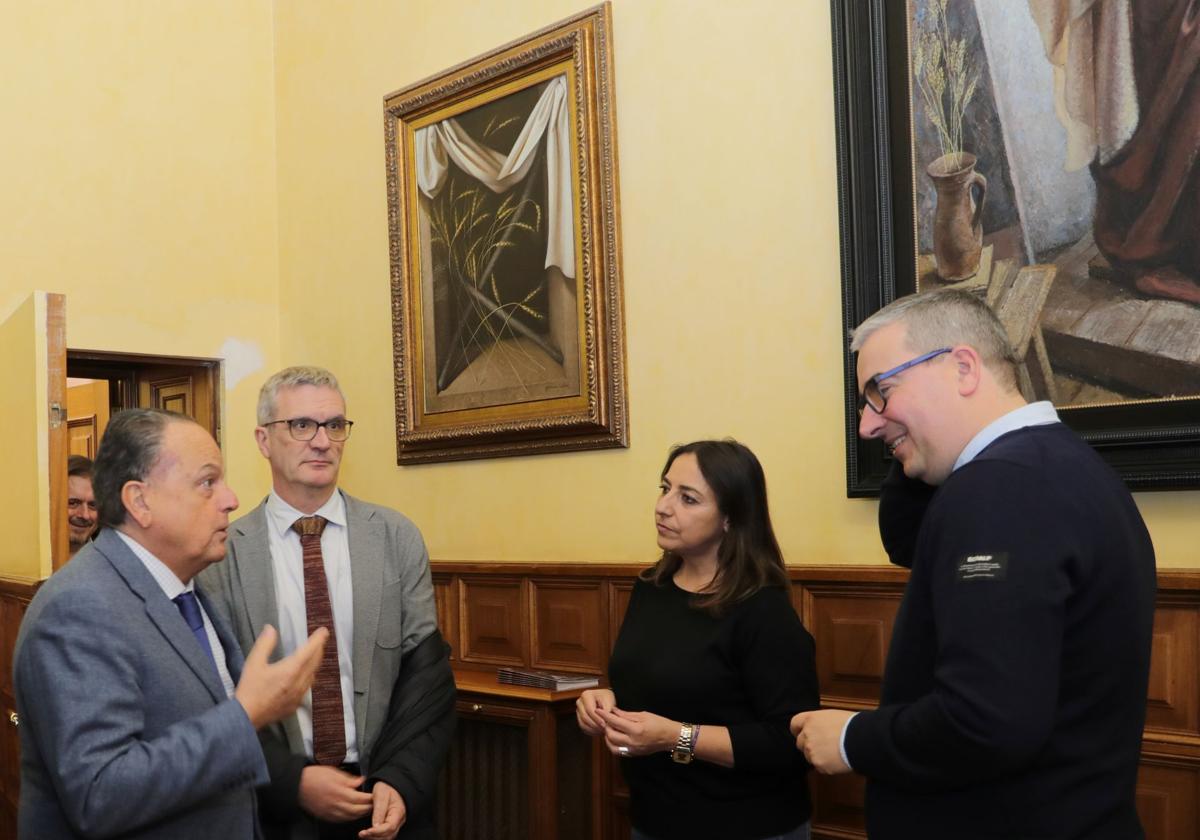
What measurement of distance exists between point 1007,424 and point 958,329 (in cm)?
19

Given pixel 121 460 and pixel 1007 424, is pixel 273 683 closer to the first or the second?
pixel 121 460

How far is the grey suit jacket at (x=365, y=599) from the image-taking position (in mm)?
3137

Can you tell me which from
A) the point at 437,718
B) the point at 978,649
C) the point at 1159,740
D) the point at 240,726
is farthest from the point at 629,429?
the point at 978,649

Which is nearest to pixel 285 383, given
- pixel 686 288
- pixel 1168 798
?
pixel 686 288

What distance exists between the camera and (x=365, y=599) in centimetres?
322

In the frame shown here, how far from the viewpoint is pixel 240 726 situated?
7.56 feet

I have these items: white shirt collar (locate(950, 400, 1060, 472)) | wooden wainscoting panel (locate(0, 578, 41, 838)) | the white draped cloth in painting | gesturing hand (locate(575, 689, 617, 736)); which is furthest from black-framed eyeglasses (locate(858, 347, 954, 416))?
wooden wainscoting panel (locate(0, 578, 41, 838))

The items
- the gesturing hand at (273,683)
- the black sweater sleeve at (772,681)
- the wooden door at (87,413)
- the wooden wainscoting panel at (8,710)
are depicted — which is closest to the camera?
the gesturing hand at (273,683)

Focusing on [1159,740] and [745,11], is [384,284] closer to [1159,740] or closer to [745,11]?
[745,11]

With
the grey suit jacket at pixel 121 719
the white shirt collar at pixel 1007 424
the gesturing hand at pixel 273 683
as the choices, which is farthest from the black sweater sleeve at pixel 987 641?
Result: the grey suit jacket at pixel 121 719

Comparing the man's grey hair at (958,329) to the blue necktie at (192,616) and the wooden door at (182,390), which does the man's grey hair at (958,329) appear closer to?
the blue necktie at (192,616)

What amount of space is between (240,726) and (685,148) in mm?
2935

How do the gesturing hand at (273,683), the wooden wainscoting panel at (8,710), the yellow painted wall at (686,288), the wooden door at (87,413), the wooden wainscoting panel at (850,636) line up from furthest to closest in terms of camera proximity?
the wooden door at (87,413)
the wooden wainscoting panel at (8,710)
the yellow painted wall at (686,288)
the wooden wainscoting panel at (850,636)
the gesturing hand at (273,683)

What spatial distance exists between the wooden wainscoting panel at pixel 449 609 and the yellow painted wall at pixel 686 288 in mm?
149
